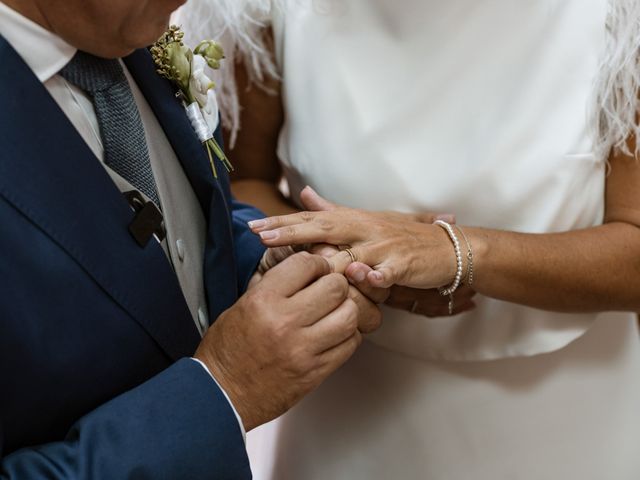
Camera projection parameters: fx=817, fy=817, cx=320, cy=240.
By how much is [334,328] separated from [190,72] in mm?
466

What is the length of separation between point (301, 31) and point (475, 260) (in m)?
0.52

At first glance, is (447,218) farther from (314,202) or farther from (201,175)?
(201,175)

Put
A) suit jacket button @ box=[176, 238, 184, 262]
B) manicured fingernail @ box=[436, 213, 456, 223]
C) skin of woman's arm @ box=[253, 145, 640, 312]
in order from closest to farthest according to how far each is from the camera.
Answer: suit jacket button @ box=[176, 238, 184, 262], skin of woman's arm @ box=[253, 145, 640, 312], manicured fingernail @ box=[436, 213, 456, 223]

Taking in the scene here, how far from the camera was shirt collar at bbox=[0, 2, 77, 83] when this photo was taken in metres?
0.94

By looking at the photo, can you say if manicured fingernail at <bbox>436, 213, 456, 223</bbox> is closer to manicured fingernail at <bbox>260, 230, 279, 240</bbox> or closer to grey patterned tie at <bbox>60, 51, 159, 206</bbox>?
manicured fingernail at <bbox>260, 230, 279, 240</bbox>

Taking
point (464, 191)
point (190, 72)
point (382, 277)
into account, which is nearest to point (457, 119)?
point (464, 191)

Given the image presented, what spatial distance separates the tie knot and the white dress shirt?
0.01 m

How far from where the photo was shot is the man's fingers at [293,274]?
113 centimetres

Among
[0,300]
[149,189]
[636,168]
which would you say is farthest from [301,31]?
[0,300]

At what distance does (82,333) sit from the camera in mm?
983

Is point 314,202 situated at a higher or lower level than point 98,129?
lower

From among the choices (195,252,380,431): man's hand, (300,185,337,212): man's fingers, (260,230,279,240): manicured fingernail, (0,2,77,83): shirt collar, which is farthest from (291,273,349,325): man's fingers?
(0,2,77,83): shirt collar

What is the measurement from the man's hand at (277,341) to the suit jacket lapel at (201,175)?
0.17 metres

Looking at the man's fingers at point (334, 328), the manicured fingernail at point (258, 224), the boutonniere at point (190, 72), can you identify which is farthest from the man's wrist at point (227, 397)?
the boutonniere at point (190, 72)
